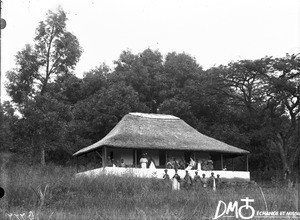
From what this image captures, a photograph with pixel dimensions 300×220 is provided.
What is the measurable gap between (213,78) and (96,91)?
8.50 meters

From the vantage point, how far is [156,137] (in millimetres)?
27594

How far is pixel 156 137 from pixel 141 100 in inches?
446

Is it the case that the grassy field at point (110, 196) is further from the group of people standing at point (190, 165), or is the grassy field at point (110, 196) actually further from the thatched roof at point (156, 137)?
the thatched roof at point (156, 137)

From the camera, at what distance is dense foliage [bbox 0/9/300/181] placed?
104ft

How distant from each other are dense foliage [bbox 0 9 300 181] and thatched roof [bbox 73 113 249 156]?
14.5 ft

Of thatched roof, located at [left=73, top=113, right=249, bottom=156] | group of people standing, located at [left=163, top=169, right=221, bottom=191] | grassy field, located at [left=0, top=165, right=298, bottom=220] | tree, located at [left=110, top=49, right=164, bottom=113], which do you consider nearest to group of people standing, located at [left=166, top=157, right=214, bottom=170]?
thatched roof, located at [left=73, top=113, right=249, bottom=156]

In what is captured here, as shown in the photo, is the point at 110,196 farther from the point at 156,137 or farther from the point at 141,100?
the point at 141,100

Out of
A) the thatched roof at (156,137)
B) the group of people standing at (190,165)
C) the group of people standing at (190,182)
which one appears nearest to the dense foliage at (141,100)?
the thatched roof at (156,137)

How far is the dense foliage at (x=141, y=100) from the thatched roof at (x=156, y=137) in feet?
14.5

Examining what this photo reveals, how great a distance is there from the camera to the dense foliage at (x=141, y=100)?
31562 mm

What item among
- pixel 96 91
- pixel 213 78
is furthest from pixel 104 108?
pixel 213 78

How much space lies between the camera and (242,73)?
1275 inches

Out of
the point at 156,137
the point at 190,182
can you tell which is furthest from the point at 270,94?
the point at 190,182

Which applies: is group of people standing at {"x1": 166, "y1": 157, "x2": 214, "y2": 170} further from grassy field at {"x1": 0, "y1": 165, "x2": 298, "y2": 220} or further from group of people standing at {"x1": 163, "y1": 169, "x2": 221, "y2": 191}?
grassy field at {"x1": 0, "y1": 165, "x2": 298, "y2": 220}
